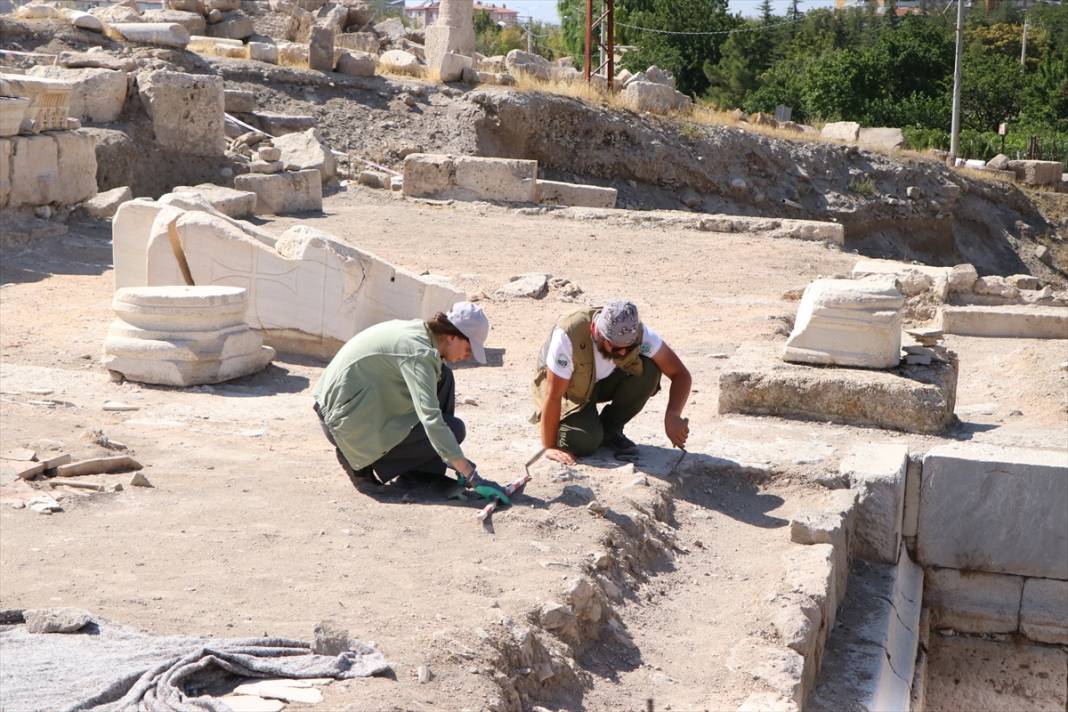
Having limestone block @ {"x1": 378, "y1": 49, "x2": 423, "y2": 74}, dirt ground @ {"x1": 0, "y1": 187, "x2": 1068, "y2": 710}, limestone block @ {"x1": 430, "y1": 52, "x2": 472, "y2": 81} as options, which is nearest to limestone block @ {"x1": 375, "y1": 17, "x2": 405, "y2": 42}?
limestone block @ {"x1": 378, "y1": 49, "x2": 423, "y2": 74}

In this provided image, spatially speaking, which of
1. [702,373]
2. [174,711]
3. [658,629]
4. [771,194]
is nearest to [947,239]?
[771,194]

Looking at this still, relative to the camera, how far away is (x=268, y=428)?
24.3 ft

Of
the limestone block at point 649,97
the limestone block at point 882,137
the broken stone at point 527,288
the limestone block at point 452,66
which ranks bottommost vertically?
the broken stone at point 527,288

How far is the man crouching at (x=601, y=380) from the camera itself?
6152 millimetres

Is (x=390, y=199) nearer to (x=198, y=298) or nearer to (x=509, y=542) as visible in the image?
(x=198, y=298)

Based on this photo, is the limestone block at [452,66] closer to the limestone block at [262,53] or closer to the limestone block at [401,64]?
the limestone block at [401,64]

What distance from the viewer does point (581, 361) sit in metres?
6.38

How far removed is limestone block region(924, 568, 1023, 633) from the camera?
6664 millimetres

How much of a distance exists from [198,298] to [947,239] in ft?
73.3

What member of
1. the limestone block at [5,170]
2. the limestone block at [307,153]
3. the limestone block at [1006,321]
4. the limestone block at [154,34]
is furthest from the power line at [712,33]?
the limestone block at [1006,321]

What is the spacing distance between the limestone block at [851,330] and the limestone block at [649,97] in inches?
670

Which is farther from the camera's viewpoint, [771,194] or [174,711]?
[771,194]

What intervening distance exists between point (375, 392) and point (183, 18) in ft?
71.9

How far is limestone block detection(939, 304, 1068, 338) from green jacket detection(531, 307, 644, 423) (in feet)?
18.5
